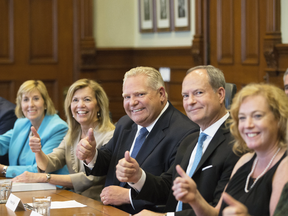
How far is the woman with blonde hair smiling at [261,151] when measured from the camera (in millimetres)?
1632

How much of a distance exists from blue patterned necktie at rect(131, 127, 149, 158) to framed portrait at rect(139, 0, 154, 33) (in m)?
3.64

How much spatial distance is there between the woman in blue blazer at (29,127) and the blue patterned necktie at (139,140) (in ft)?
3.02

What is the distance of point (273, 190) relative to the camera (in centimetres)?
160

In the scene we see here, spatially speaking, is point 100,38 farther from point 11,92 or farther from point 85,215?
point 85,215

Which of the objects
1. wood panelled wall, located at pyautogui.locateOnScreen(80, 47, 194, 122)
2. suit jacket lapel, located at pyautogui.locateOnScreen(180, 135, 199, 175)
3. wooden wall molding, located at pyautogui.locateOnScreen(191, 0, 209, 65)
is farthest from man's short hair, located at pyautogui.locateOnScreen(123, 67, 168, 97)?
wood panelled wall, located at pyautogui.locateOnScreen(80, 47, 194, 122)

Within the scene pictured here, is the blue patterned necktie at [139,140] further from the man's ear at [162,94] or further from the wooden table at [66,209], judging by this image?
the wooden table at [66,209]

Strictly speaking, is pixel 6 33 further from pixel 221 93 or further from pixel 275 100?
pixel 275 100

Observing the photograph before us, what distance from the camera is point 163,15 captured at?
6.00 meters

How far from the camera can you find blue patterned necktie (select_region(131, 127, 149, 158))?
283 centimetres

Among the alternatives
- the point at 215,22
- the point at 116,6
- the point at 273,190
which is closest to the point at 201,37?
the point at 215,22

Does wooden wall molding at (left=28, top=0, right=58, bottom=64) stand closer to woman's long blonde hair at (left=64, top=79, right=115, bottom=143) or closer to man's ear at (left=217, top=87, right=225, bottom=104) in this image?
woman's long blonde hair at (left=64, top=79, right=115, bottom=143)

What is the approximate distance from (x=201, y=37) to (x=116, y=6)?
6.41 feet

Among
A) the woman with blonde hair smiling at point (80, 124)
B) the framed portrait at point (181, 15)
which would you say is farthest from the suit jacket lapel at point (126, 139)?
the framed portrait at point (181, 15)

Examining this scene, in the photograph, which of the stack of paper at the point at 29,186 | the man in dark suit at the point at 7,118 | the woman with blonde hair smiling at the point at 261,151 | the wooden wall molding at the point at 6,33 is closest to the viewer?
the woman with blonde hair smiling at the point at 261,151
